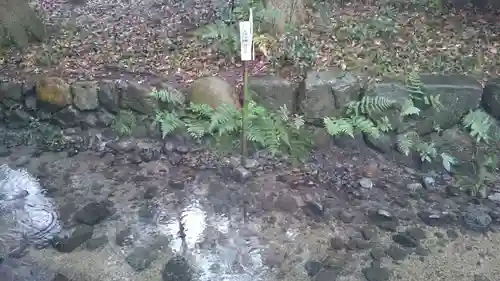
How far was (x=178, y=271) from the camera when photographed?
139 inches

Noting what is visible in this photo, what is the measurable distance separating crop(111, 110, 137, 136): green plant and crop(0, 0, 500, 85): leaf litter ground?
398mm

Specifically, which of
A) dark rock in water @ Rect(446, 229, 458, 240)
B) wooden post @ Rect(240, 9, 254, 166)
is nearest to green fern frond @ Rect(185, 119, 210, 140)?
wooden post @ Rect(240, 9, 254, 166)

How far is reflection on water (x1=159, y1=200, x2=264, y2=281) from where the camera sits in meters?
3.57

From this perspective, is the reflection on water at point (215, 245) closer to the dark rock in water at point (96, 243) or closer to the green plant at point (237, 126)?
the dark rock in water at point (96, 243)

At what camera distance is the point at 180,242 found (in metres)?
3.84

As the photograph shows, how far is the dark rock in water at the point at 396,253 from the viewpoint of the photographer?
3.69 m

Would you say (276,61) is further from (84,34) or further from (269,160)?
(84,34)

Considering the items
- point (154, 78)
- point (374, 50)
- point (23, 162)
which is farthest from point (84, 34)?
point (374, 50)

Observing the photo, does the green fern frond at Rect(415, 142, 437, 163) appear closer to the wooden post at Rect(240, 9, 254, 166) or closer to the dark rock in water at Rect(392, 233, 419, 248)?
the dark rock in water at Rect(392, 233, 419, 248)

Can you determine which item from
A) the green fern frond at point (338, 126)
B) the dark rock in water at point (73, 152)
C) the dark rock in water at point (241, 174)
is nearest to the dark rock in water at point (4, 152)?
the dark rock in water at point (73, 152)

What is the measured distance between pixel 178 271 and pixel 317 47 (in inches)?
113

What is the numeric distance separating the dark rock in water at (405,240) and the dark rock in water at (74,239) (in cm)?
225

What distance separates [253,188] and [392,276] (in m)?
1.43

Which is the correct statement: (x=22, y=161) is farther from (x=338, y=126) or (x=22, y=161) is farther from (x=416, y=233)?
(x=416, y=233)
